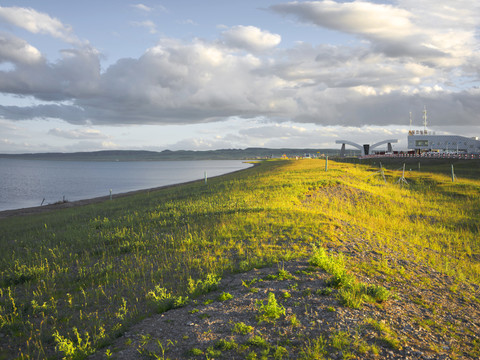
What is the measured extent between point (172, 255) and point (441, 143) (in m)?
115

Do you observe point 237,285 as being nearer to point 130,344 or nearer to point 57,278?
point 130,344

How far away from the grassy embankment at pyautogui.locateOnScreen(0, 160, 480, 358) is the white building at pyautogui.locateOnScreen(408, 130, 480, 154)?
9212 cm

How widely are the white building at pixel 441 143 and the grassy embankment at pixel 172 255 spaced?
9212 cm

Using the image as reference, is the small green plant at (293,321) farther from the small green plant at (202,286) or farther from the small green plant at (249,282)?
the small green plant at (202,286)

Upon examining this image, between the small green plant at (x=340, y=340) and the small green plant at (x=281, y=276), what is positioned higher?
the small green plant at (x=281, y=276)

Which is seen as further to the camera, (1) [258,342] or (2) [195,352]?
(1) [258,342]

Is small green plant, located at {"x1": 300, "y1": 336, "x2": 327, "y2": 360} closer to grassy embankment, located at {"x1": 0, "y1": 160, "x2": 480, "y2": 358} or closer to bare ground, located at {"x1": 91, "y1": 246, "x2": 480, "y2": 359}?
bare ground, located at {"x1": 91, "y1": 246, "x2": 480, "y2": 359}

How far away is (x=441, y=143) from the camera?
105 metres

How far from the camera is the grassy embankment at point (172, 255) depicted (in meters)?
7.82

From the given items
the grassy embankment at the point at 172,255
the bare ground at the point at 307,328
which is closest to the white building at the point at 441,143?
the grassy embankment at the point at 172,255

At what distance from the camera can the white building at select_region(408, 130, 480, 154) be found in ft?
339

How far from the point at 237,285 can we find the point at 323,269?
8.81 feet

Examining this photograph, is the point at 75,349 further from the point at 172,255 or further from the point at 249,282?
the point at 172,255

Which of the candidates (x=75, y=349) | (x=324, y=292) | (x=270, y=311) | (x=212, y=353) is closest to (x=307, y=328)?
(x=270, y=311)
